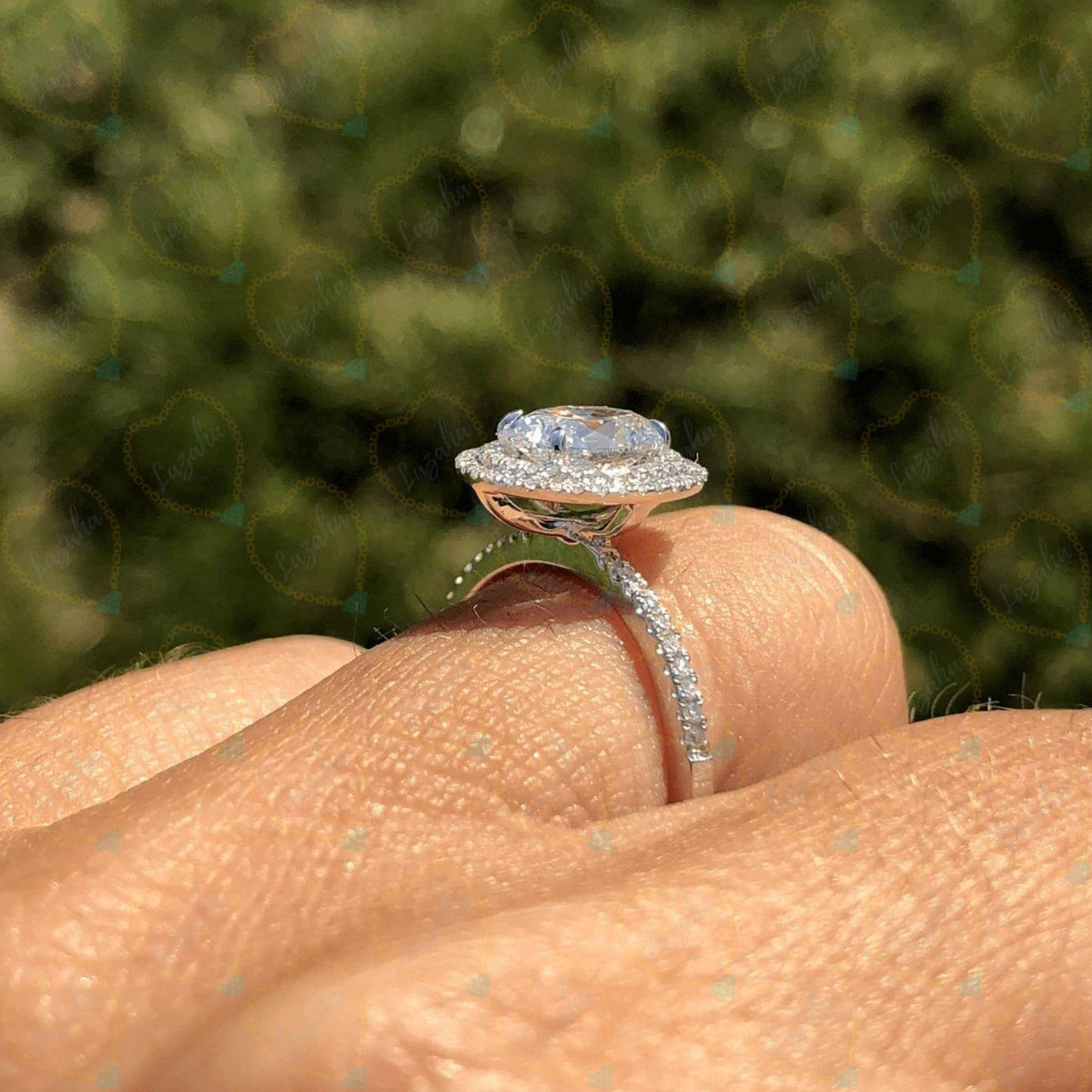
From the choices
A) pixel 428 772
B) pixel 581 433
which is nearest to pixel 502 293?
pixel 581 433

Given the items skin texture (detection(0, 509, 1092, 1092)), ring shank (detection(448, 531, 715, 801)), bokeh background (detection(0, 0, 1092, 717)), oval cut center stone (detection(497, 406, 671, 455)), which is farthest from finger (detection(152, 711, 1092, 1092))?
bokeh background (detection(0, 0, 1092, 717))

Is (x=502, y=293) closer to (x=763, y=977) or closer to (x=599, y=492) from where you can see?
(x=599, y=492)

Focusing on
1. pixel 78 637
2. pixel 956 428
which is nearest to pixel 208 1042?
pixel 78 637

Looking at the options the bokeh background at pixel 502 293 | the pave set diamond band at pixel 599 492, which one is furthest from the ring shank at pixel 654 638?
the bokeh background at pixel 502 293

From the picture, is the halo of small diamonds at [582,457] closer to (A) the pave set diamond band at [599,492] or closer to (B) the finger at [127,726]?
(A) the pave set diamond band at [599,492]

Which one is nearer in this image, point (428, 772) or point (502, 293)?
point (428, 772)

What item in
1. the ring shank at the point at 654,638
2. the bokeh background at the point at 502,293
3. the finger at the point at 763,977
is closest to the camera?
the finger at the point at 763,977
